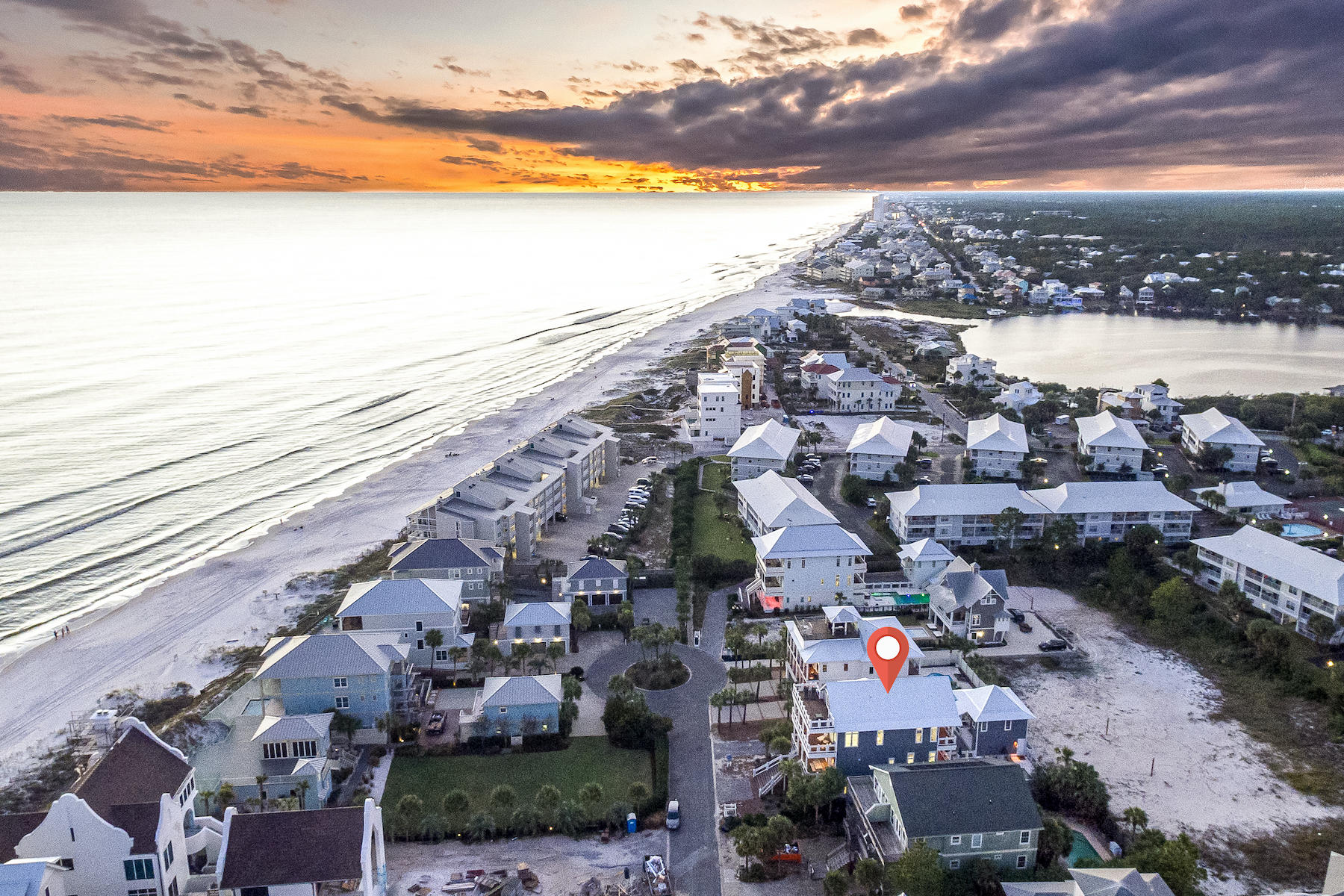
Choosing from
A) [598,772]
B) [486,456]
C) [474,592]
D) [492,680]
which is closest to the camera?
[598,772]

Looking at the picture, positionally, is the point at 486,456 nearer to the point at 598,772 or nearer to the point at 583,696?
the point at 583,696

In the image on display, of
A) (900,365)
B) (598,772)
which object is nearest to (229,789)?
(598,772)

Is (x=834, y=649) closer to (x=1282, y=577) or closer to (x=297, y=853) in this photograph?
(x=297, y=853)

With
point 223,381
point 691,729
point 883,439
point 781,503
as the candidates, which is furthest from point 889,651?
point 223,381

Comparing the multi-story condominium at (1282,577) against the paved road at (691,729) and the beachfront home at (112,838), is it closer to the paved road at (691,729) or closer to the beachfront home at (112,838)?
the paved road at (691,729)

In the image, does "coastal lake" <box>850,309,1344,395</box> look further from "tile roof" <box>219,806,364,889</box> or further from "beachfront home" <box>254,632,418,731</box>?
"tile roof" <box>219,806,364,889</box>

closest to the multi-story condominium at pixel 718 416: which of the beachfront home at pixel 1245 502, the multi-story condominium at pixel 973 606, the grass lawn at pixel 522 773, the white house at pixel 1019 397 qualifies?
the white house at pixel 1019 397
